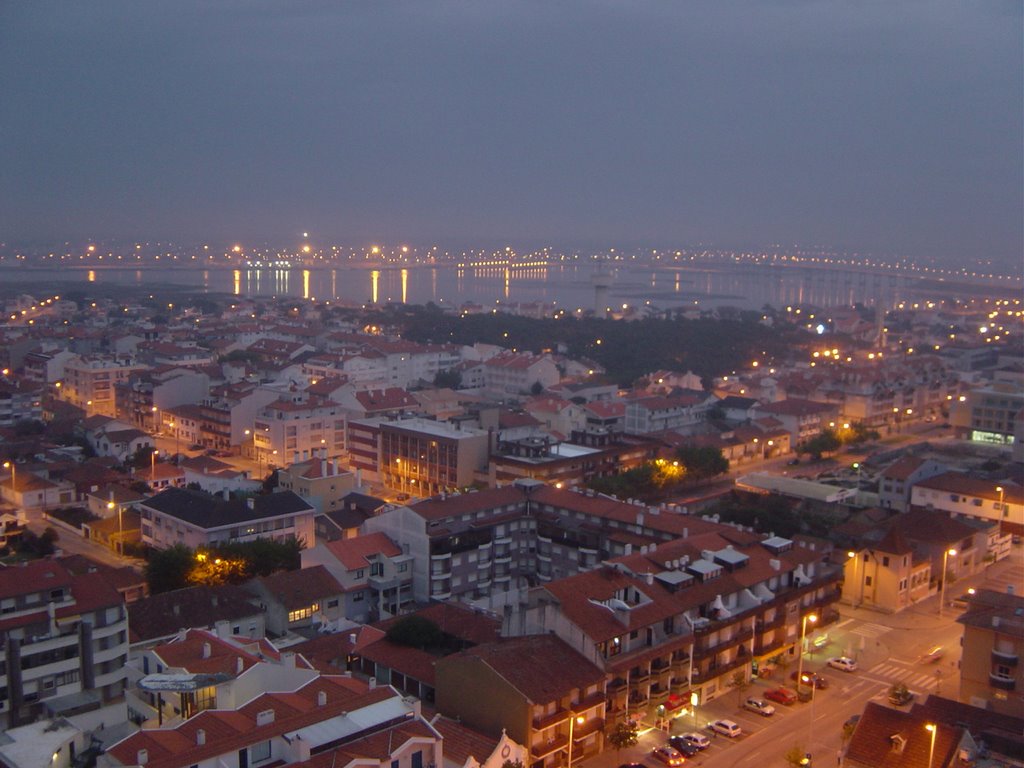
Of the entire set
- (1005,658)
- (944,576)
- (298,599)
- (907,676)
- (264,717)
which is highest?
(264,717)

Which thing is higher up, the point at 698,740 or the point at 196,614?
the point at 196,614

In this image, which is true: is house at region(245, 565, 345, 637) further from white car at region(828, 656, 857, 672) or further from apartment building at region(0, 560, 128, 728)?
white car at region(828, 656, 857, 672)

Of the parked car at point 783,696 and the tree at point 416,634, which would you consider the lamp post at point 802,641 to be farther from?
the tree at point 416,634

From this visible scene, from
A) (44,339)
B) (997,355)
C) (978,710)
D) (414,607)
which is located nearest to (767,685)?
(978,710)

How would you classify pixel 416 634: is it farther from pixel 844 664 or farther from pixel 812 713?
pixel 844 664

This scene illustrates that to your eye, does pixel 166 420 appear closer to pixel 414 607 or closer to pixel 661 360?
pixel 414 607

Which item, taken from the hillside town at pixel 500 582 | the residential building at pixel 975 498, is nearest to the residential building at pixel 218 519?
the hillside town at pixel 500 582

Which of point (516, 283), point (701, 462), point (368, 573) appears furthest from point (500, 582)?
point (516, 283)
